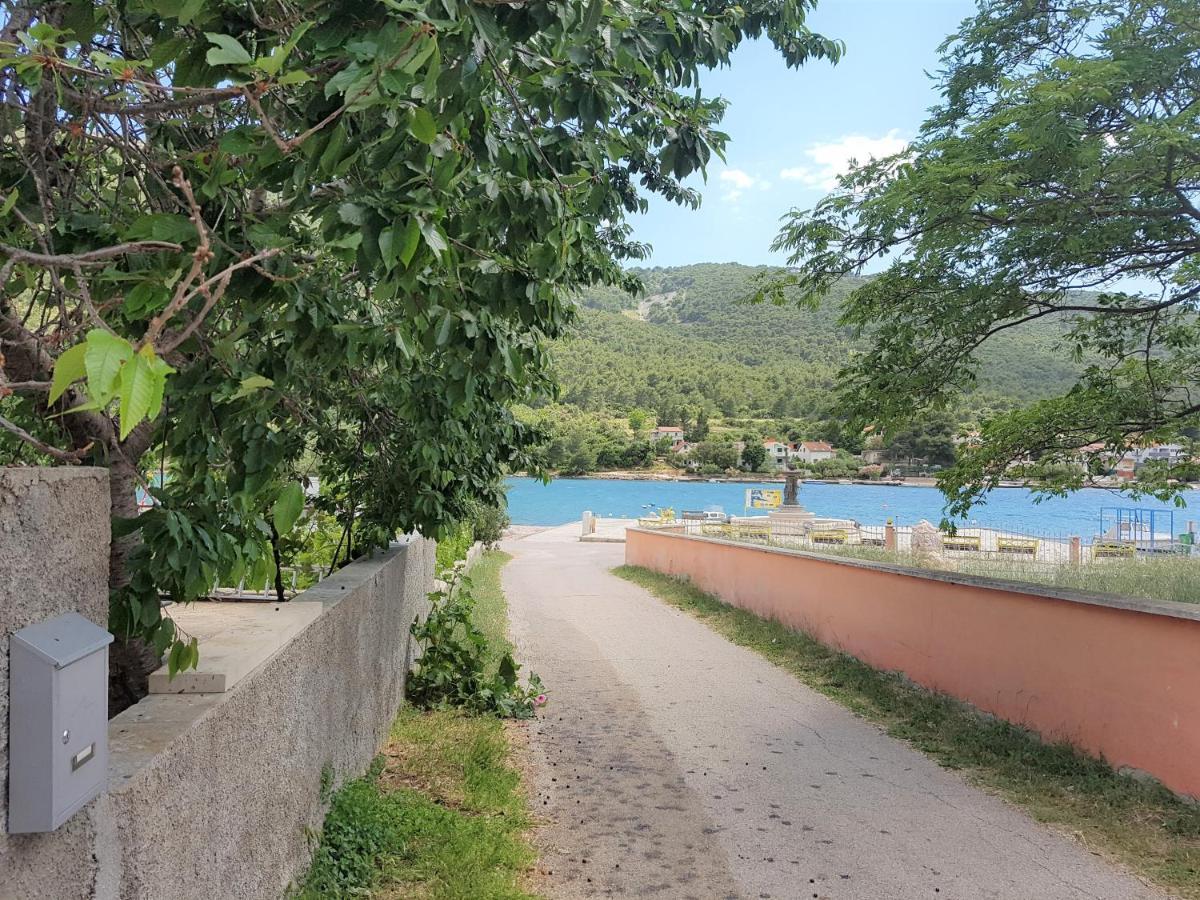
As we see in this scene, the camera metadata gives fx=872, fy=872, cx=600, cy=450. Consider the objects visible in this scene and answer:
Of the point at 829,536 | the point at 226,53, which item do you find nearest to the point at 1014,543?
the point at 829,536

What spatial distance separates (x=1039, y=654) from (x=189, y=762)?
666 centimetres

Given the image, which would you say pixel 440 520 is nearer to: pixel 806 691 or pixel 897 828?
pixel 897 828

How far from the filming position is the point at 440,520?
6809 millimetres

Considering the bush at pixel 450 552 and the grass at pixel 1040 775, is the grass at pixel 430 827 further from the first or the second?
the bush at pixel 450 552

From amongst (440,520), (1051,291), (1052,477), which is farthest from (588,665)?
(1051,291)

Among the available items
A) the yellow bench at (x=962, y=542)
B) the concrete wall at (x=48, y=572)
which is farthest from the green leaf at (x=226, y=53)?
the yellow bench at (x=962, y=542)

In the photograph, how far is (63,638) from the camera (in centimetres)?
169

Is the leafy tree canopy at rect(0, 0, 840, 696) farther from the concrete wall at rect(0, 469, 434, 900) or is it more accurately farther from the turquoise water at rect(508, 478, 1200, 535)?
the turquoise water at rect(508, 478, 1200, 535)

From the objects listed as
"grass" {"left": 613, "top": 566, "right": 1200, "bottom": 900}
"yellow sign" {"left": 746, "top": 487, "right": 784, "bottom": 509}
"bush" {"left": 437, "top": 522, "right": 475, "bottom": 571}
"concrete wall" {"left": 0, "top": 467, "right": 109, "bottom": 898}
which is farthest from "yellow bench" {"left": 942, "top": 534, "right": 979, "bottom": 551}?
"yellow sign" {"left": 746, "top": 487, "right": 784, "bottom": 509}

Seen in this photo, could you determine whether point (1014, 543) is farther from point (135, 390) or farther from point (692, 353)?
point (692, 353)

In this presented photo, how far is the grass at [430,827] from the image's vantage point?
404 centimetres

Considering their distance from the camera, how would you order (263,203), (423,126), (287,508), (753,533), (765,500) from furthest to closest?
(765,500), (753,533), (263,203), (287,508), (423,126)

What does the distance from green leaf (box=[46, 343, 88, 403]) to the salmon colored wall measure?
6419mm

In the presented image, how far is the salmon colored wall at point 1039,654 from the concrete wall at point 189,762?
520 cm
